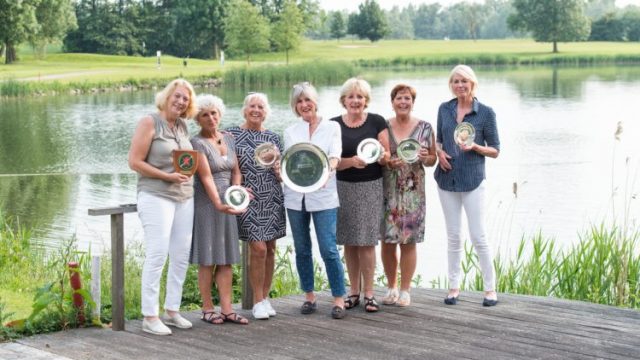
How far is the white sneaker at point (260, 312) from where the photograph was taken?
6.57m

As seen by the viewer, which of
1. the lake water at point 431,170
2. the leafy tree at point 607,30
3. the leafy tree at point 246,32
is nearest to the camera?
the lake water at point 431,170

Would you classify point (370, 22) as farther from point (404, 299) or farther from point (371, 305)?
point (371, 305)

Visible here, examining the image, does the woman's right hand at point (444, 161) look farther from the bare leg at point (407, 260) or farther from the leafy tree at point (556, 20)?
the leafy tree at point (556, 20)

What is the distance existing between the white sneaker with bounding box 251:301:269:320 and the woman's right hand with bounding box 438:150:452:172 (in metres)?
1.48

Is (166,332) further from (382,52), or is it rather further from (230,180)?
(382,52)

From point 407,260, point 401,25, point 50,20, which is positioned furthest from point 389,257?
point 401,25

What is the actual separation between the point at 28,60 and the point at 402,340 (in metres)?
59.4

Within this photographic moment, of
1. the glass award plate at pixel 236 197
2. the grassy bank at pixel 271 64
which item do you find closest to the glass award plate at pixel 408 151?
the glass award plate at pixel 236 197

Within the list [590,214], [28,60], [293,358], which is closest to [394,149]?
[293,358]

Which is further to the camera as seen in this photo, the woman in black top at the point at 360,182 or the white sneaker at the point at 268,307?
the white sneaker at the point at 268,307

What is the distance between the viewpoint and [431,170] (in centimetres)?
1928

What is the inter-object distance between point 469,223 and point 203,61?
204 feet

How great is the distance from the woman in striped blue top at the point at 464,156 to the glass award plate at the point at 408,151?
26 cm

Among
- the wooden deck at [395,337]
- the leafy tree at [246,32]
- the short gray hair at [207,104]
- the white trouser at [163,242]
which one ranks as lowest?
the wooden deck at [395,337]
